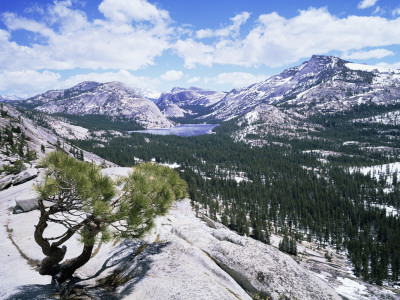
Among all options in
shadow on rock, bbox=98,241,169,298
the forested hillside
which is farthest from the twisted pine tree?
the forested hillside

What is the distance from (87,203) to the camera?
28.1 feet

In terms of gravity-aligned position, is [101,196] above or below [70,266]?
above

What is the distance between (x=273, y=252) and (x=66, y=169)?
532 inches

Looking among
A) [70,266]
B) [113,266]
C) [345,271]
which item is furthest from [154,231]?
[345,271]

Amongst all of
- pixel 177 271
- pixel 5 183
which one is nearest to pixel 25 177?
pixel 5 183

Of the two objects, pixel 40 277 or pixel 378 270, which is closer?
pixel 40 277

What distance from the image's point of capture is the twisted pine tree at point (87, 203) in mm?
8336

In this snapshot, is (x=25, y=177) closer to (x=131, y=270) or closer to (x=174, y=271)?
(x=131, y=270)

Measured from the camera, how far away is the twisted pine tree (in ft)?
27.3

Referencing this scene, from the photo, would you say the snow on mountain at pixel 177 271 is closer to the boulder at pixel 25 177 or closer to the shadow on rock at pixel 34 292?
the shadow on rock at pixel 34 292

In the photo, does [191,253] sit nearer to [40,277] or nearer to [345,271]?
[40,277]

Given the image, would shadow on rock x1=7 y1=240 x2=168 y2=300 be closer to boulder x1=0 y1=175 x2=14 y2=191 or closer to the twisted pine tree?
the twisted pine tree

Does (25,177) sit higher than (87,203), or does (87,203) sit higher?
(87,203)

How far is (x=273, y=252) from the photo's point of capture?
14.9 m
